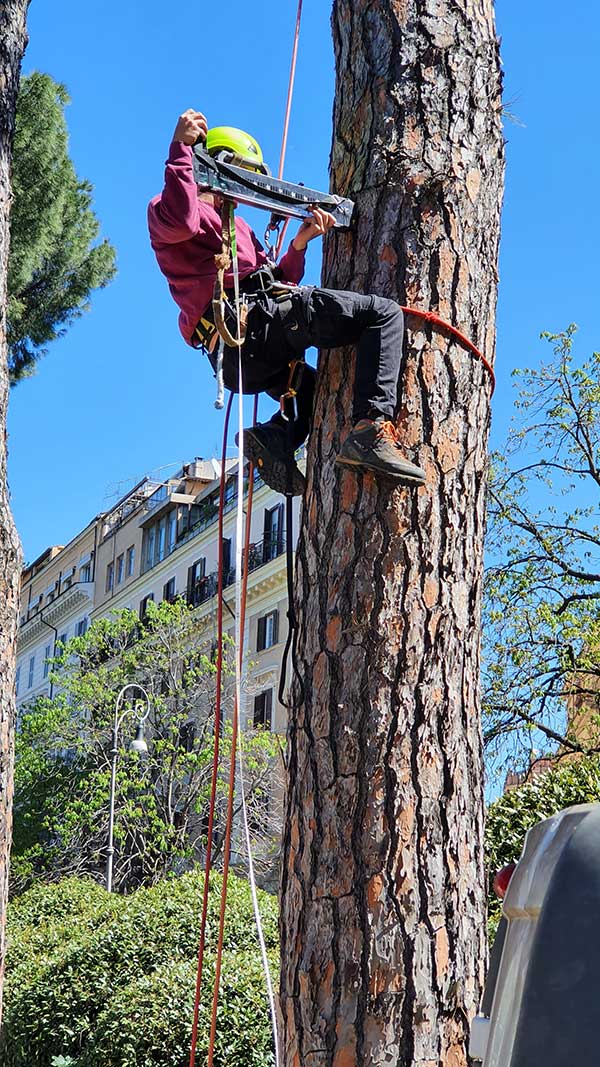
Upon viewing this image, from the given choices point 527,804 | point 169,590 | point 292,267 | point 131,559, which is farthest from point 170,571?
point 292,267

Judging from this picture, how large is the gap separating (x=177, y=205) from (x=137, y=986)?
6.16m

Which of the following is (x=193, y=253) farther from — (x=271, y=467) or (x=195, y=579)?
(x=195, y=579)

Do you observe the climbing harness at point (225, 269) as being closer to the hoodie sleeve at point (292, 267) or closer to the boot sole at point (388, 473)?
the hoodie sleeve at point (292, 267)

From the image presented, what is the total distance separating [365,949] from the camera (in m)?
2.99

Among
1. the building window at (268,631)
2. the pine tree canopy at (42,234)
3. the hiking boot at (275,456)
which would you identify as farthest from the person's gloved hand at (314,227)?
the building window at (268,631)

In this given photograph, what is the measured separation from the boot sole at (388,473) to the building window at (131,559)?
1863 inches

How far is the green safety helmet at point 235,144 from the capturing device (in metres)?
4.36

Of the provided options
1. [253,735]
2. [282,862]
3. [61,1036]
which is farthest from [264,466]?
[253,735]

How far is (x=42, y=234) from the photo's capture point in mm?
12586

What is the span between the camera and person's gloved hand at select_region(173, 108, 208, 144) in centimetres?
392

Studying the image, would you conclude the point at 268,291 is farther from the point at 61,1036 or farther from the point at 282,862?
the point at 61,1036

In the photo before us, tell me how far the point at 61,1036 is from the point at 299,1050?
23.3ft

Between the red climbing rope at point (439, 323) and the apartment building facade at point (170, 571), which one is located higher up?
the apartment building facade at point (170, 571)

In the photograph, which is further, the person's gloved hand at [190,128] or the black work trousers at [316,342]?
the person's gloved hand at [190,128]
